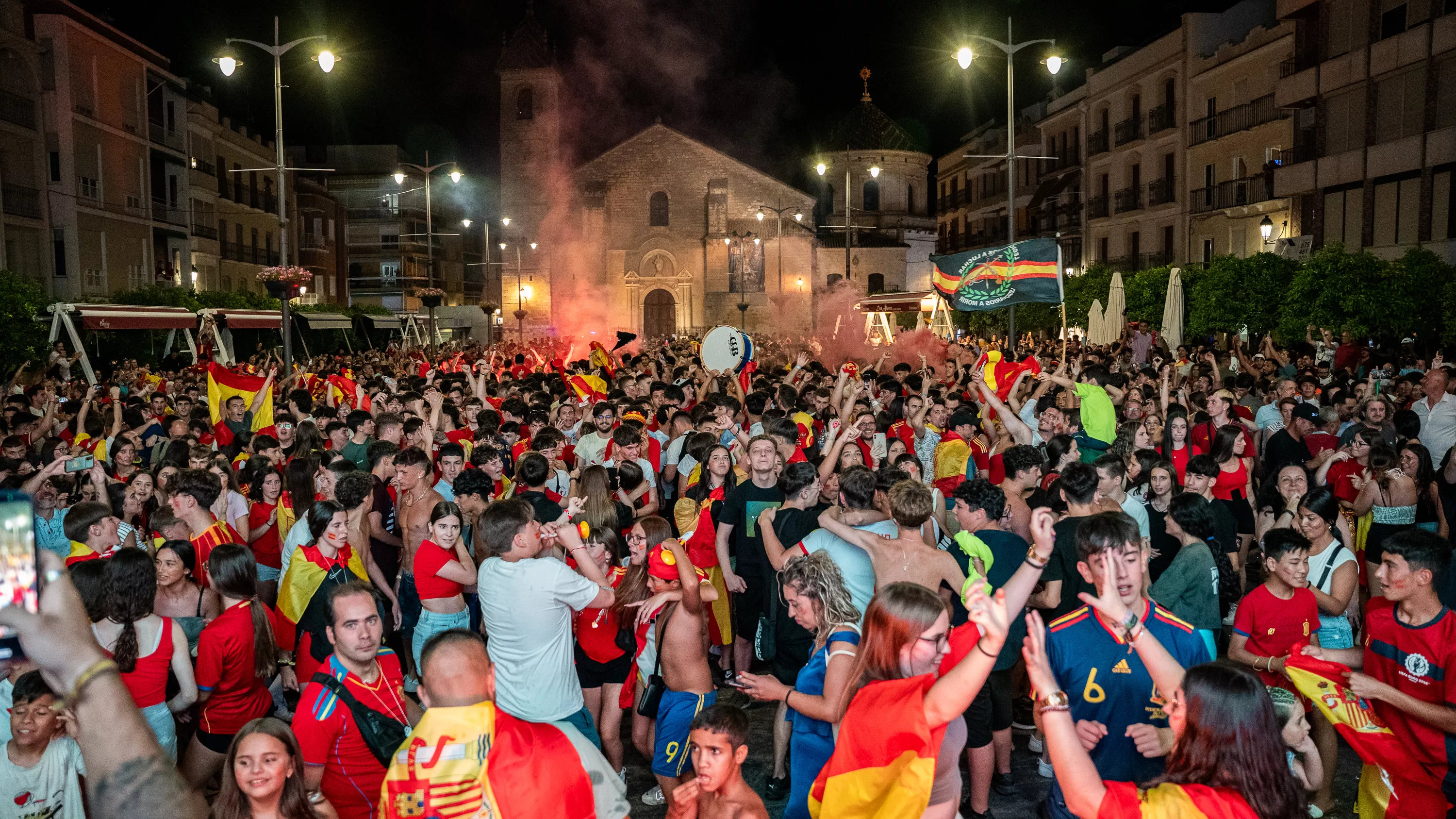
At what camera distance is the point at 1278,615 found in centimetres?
474

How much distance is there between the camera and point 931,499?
195 inches

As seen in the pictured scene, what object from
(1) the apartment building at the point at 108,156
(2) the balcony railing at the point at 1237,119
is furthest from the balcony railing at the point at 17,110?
(2) the balcony railing at the point at 1237,119

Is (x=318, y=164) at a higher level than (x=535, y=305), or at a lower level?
higher

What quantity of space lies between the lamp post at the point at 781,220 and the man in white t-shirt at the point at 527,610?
1905 inches

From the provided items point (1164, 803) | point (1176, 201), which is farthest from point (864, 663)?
point (1176, 201)

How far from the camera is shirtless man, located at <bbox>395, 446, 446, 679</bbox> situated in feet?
21.0

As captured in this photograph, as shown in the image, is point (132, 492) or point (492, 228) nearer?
point (132, 492)

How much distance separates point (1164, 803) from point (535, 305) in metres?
52.5

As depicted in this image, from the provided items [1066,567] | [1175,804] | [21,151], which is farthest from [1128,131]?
[1175,804]

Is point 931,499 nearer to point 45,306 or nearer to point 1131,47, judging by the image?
point 45,306

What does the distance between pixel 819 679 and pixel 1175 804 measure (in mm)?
1448

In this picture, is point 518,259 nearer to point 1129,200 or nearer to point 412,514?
point 1129,200

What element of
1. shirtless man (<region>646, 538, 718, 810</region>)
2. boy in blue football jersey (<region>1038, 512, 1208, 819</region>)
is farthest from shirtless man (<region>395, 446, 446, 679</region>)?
boy in blue football jersey (<region>1038, 512, 1208, 819</region>)

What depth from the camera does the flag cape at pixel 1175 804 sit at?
2559 mm
